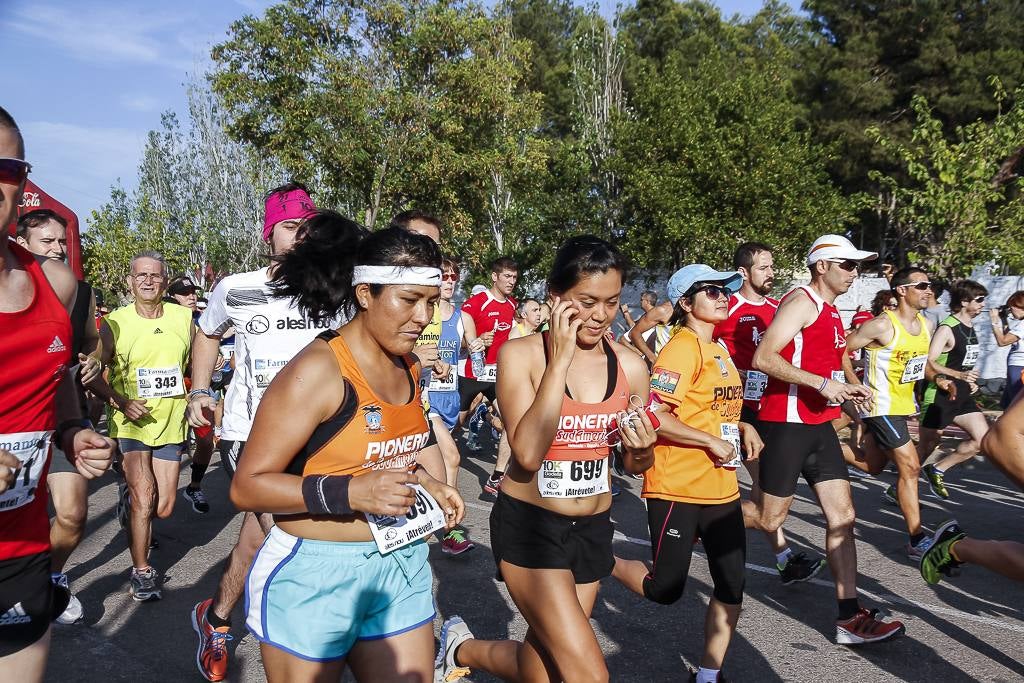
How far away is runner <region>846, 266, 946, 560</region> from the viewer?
6.27m

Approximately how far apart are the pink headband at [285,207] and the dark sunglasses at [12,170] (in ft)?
6.00

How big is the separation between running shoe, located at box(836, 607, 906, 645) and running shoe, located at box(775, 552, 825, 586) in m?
1.00

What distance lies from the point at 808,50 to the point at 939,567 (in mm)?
26425

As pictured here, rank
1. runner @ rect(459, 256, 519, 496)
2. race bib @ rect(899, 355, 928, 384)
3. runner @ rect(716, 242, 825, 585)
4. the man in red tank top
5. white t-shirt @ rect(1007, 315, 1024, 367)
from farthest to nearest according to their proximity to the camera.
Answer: white t-shirt @ rect(1007, 315, 1024, 367)
runner @ rect(459, 256, 519, 496)
runner @ rect(716, 242, 825, 585)
race bib @ rect(899, 355, 928, 384)
the man in red tank top

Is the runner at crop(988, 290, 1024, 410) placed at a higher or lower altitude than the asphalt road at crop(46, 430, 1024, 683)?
higher

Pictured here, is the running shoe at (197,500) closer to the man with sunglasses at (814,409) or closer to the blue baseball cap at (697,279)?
the man with sunglasses at (814,409)

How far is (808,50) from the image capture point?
27359 millimetres

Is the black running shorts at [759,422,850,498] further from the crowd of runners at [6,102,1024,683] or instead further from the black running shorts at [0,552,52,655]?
the black running shorts at [0,552,52,655]

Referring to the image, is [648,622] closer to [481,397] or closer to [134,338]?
[134,338]

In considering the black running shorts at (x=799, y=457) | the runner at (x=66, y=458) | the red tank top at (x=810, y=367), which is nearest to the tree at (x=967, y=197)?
the red tank top at (x=810, y=367)

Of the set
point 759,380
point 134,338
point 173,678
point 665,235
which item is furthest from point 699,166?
point 173,678

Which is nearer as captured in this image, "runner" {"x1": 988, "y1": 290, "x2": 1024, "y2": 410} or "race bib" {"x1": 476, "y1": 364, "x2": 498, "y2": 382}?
"race bib" {"x1": 476, "y1": 364, "x2": 498, "y2": 382}

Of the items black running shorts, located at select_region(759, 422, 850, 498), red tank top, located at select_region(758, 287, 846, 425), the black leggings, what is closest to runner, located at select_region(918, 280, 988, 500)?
red tank top, located at select_region(758, 287, 846, 425)

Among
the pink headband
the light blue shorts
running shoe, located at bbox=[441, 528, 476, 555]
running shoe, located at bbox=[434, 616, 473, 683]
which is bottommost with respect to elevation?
running shoe, located at bbox=[441, 528, 476, 555]
